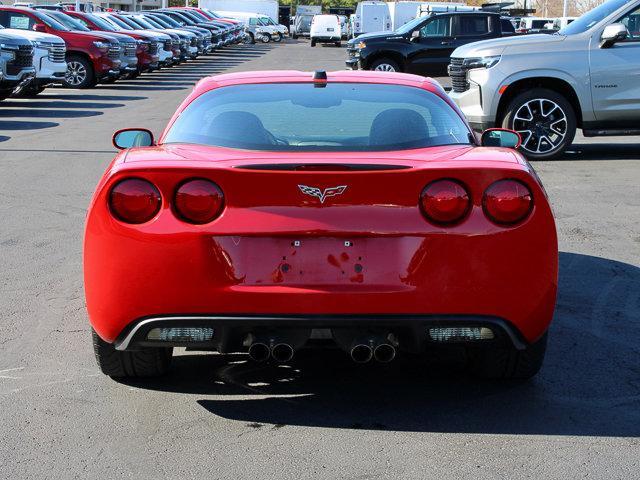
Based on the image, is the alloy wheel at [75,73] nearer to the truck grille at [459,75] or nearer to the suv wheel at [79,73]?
the suv wheel at [79,73]

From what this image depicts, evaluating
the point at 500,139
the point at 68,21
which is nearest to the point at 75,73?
the point at 68,21

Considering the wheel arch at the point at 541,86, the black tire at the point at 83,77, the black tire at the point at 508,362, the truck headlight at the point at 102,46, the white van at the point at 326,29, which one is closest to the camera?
the black tire at the point at 508,362

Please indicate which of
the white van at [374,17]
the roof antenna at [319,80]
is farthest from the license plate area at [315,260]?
the white van at [374,17]

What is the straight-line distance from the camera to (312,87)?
5.58m

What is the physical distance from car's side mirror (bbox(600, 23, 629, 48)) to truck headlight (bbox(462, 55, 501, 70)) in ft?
4.10

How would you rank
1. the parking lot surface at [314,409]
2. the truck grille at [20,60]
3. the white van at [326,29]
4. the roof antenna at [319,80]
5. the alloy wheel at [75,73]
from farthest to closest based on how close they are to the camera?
the white van at [326,29], the alloy wheel at [75,73], the truck grille at [20,60], the roof antenna at [319,80], the parking lot surface at [314,409]

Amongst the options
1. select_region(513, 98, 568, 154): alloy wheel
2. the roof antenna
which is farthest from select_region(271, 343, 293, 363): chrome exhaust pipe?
select_region(513, 98, 568, 154): alloy wheel

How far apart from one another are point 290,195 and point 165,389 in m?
1.19

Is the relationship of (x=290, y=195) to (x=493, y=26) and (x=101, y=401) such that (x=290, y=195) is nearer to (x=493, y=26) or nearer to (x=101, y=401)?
(x=101, y=401)

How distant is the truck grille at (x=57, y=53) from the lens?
2396 cm

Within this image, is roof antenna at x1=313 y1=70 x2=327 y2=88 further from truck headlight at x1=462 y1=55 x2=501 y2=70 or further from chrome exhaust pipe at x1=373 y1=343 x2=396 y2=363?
truck headlight at x1=462 y1=55 x2=501 y2=70

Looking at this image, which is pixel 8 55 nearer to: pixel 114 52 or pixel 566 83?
pixel 114 52

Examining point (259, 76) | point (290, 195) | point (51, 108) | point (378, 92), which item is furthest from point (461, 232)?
point (51, 108)

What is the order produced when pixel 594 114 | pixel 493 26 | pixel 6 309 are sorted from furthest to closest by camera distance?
pixel 493 26 → pixel 594 114 → pixel 6 309
